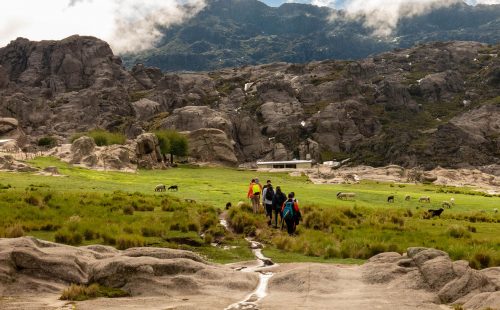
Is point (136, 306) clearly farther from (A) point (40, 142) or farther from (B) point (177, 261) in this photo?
(A) point (40, 142)

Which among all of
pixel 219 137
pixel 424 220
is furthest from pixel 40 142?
pixel 424 220

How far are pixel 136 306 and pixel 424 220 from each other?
3338 cm

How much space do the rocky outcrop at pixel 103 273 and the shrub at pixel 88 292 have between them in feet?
1.33

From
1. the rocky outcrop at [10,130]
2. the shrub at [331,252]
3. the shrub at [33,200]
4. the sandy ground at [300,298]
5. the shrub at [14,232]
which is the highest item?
the rocky outcrop at [10,130]

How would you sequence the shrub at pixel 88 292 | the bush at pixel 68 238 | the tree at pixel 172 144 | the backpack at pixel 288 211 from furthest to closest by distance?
the tree at pixel 172 144, the backpack at pixel 288 211, the bush at pixel 68 238, the shrub at pixel 88 292

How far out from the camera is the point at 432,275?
1894cm

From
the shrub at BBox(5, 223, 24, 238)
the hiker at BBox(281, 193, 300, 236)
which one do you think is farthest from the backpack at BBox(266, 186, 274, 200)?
the shrub at BBox(5, 223, 24, 238)

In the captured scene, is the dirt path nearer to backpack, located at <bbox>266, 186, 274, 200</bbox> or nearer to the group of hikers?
the group of hikers

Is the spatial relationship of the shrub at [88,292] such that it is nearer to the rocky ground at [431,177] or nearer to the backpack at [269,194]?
the backpack at [269,194]

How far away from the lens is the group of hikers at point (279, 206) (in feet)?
112

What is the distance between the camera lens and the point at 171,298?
A: 17453 mm

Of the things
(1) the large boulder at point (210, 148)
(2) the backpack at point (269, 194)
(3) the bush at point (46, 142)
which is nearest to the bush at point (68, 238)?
(2) the backpack at point (269, 194)

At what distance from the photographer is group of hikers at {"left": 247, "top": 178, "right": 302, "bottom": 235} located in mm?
34250

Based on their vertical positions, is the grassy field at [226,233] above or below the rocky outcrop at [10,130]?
below
